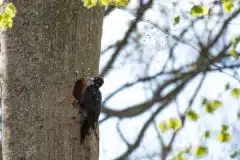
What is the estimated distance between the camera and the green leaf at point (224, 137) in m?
2.83

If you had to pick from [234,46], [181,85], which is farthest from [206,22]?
[234,46]

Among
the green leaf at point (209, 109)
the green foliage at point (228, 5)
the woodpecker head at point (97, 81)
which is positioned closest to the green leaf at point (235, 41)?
the green foliage at point (228, 5)

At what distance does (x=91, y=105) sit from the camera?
2.88 meters

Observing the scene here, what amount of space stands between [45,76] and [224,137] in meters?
0.95

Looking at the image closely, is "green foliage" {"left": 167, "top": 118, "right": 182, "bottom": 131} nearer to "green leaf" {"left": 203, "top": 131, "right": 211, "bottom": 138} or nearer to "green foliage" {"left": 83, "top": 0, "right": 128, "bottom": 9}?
"green leaf" {"left": 203, "top": 131, "right": 211, "bottom": 138}

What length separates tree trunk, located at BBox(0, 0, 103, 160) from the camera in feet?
8.50

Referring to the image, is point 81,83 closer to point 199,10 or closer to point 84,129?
point 84,129

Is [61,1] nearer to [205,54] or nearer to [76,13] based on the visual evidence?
[76,13]

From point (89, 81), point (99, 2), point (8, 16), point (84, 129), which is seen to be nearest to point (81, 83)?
point (89, 81)

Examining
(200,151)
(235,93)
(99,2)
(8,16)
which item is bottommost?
(200,151)

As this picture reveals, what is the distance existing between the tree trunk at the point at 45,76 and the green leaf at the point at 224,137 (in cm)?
63

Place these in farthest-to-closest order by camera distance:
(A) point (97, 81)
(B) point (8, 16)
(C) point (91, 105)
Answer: (A) point (97, 81) → (C) point (91, 105) → (B) point (8, 16)

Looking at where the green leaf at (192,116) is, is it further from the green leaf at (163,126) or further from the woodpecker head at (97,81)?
the woodpecker head at (97,81)

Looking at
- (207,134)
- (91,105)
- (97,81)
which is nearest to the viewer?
(207,134)
